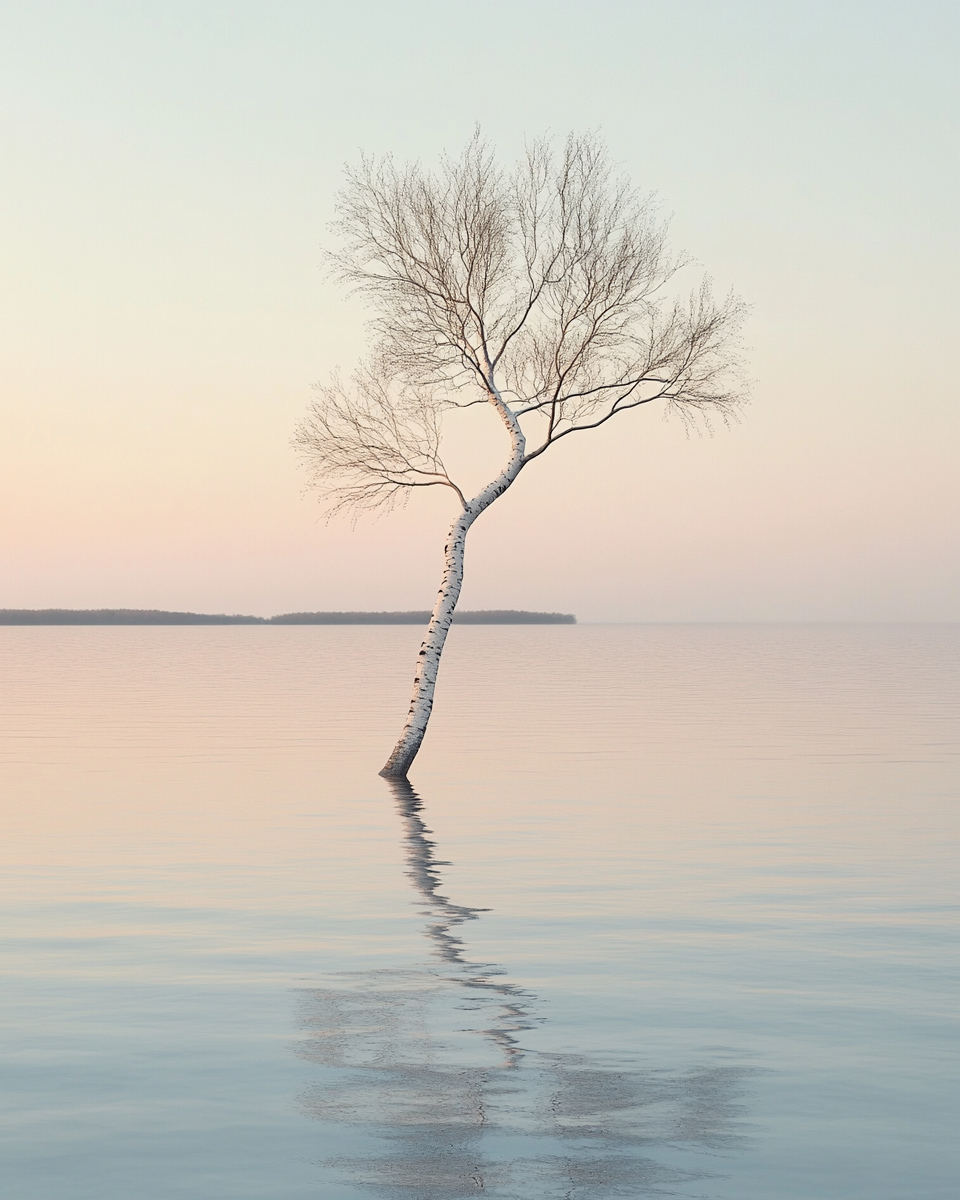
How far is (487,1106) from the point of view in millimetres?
9516

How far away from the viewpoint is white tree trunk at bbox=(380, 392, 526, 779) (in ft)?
114

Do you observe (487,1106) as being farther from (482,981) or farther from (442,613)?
(442,613)

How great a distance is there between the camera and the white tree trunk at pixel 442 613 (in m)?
34.7

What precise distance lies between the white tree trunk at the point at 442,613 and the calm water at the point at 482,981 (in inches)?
34.6

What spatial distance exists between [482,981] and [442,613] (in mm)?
22047

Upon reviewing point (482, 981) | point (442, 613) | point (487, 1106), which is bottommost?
point (482, 981)

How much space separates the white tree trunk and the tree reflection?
21493mm

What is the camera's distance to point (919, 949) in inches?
600

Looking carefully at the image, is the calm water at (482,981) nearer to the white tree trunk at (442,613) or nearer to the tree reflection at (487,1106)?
the tree reflection at (487,1106)

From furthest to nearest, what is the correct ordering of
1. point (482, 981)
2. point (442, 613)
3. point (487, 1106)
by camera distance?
point (442, 613) → point (482, 981) → point (487, 1106)

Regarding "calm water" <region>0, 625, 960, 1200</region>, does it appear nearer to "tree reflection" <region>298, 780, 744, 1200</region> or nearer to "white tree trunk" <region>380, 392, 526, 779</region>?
"tree reflection" <region>298, 780, 744, 1200</region>

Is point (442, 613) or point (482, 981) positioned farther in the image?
point (442, 613)

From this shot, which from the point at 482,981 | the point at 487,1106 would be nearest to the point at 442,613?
the point at 482,981

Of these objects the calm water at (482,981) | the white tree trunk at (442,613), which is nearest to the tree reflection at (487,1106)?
the calm water at (482,981)
